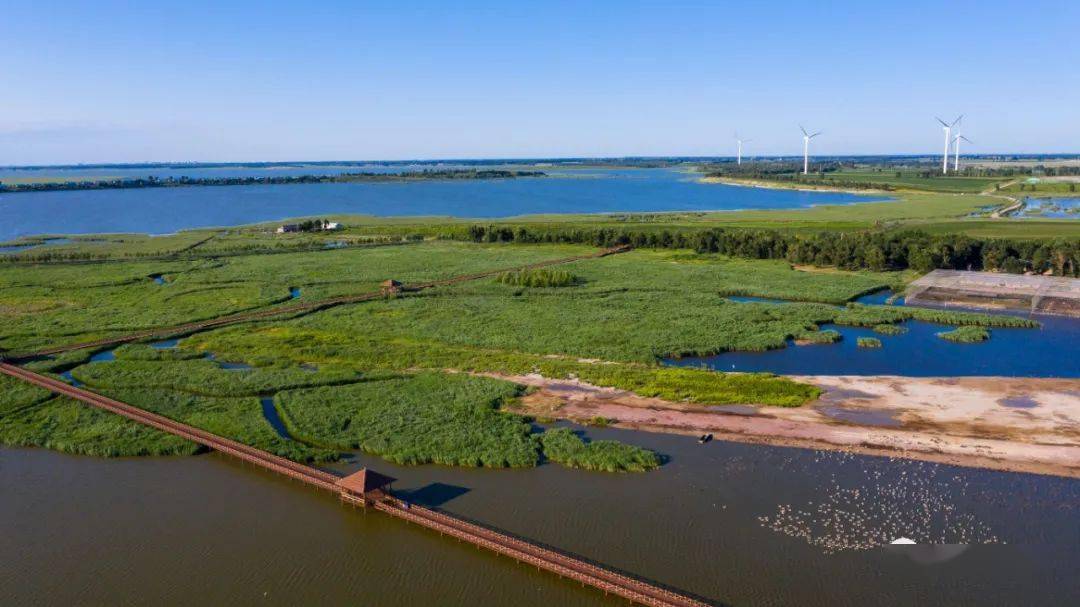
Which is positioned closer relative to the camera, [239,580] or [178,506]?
[239,580]

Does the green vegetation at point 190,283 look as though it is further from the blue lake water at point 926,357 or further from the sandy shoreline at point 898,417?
the blue lake water at point 926,357

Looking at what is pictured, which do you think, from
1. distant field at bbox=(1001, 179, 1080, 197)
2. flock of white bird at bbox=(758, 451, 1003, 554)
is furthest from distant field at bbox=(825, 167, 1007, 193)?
flock of white bird at bbox=(758, 451, 1003, 554)

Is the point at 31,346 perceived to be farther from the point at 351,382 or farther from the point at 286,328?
the point at 351,382

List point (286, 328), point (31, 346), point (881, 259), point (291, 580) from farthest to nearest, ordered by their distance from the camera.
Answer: point (881, 259)
point (286, 328)
point (31, 346)
point (291, 580)

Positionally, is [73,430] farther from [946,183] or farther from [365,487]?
[946,183]

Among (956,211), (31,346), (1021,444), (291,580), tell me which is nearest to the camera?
(291,580)

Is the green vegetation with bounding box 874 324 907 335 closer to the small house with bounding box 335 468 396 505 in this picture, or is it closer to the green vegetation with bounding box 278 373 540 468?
the green vegetation with bounding box 278 373 540 468

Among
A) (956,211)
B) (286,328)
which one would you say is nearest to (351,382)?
(286,328)
